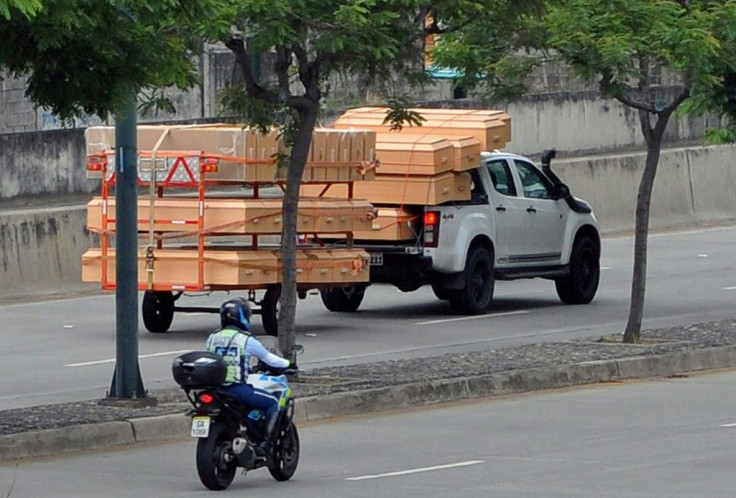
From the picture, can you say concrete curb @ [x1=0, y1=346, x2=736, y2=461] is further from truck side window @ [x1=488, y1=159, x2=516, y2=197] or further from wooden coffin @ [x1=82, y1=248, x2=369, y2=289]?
truck side window @ [x1=488, y1=159, x2=516, y2=197]

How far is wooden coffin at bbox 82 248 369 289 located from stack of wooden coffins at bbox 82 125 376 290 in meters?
0.01

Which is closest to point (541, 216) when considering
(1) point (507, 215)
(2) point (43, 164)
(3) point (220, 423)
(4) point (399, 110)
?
(1) point (507, 215)

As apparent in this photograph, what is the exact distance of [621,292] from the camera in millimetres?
25578

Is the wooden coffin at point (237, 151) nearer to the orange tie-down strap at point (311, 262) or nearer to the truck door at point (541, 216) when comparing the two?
the orange tie-down strap at point (311, 262)

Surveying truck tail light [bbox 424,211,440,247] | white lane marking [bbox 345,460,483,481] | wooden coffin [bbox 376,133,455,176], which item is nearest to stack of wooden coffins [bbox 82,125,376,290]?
wooden coffin [bbox 376,133,455,176]

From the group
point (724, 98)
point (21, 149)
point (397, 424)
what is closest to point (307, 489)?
point (397, 424)

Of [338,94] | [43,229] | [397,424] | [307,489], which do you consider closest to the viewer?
[307,489]

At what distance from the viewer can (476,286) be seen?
2264cm

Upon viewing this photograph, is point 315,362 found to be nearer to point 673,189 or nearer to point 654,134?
point 654,134

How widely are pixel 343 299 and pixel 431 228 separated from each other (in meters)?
1.82

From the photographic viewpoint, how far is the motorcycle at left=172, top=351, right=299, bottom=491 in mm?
11266

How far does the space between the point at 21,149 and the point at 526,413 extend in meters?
15.5

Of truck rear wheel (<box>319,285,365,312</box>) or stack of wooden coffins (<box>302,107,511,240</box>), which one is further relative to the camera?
truck rear wheel (<box>319,285,365,312</box>)

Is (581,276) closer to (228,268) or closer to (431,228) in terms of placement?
(431,228)
